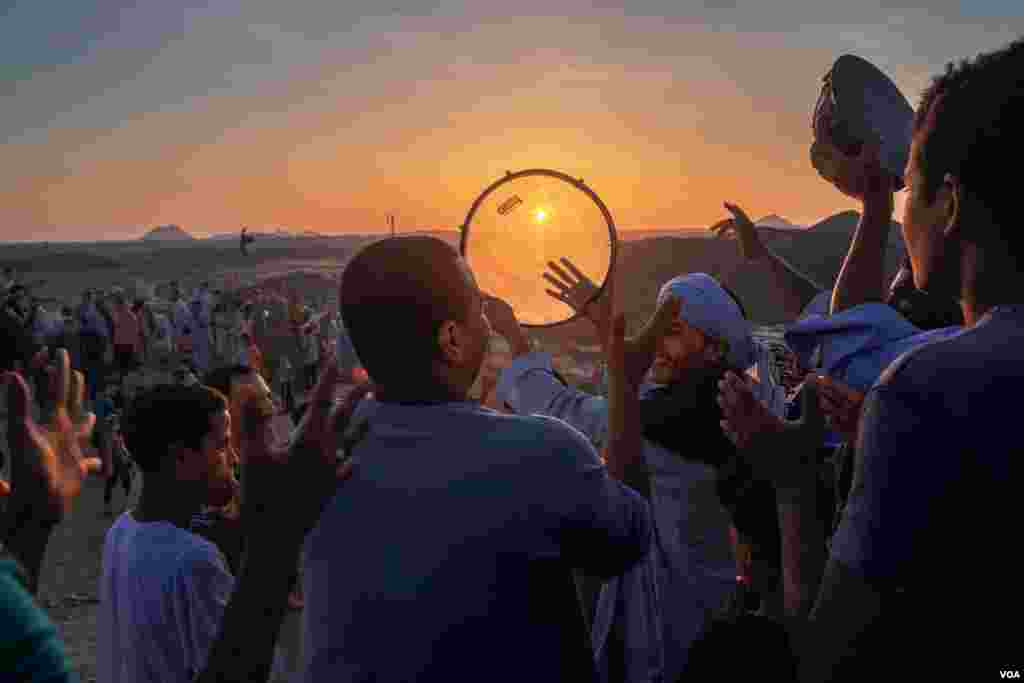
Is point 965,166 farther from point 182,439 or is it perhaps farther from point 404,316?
point 182,439

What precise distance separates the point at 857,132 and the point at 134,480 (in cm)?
1243

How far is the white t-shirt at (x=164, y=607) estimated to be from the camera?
246 centimetres

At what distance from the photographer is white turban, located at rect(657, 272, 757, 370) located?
10.9 ft

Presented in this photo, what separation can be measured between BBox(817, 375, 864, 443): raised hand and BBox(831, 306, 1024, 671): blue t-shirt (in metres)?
0.56

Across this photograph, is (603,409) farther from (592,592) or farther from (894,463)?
(894,463)

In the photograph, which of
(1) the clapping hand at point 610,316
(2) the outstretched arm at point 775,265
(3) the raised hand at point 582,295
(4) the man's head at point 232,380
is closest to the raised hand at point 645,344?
(1) the clapping hand at point 610,316

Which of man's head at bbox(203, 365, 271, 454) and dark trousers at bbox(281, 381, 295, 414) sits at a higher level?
man's head at bbox(203, 365, 271, 454)

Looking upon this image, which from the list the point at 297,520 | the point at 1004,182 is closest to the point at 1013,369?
the point at 1004,182

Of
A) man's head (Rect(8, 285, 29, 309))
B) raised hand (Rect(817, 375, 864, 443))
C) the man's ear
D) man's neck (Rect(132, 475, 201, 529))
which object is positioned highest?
the man's ear

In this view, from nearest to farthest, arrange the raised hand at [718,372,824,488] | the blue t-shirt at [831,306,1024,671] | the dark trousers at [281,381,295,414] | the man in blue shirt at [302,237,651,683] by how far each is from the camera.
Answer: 1. the blue t-shirt at [831,306,1024,671]
2. the man in blue shirt at [302,237,651,683]
3. the raised hand at [718,372,824,488]
4. the dark trousers at [281,381,295,414]

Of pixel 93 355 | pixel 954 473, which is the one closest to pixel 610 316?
pixel 954 473

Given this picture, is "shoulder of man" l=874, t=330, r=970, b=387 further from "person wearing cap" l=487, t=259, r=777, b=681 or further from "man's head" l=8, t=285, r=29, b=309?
"man's head" l=8, t=285, r=29, b=309

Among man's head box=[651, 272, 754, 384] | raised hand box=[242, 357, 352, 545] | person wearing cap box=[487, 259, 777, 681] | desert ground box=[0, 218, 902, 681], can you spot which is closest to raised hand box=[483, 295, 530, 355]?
person wearing cap box=[487, 259, 777, 681]

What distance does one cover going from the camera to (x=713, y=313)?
333 centimetres
